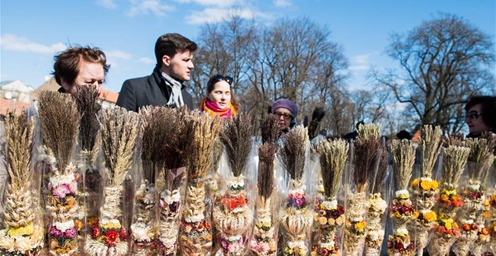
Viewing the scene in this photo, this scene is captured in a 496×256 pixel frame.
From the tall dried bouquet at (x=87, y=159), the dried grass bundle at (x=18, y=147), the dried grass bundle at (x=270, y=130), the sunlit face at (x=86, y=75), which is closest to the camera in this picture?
the dried grass bundle at (x=18, y=147)

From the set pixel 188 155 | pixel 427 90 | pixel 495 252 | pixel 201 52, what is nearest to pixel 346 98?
pixel 427 90

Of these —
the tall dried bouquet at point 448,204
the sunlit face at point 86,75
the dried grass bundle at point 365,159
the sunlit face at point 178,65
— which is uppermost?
the sunlit face at point 178,65

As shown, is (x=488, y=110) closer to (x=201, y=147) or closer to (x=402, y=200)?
(x=402, y=200)

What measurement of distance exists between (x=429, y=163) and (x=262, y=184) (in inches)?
61.6

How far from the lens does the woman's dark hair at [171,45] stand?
11.5 feet

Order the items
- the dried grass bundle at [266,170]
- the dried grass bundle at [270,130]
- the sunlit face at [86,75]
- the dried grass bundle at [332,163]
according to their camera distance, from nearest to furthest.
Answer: the dried grass bundle at [266,170]
the dried grass bundle at [332,163]
the dried grass bundle at [270,130]
the sunlit face at [86,75]

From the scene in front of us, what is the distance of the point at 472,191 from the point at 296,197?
6.06 ft

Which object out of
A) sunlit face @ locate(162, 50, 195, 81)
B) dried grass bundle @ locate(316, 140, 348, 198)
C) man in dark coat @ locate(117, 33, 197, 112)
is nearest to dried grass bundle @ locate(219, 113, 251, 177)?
dried grass bundle @ locate(316, 140, 348, 198)

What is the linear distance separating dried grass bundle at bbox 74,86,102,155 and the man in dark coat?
1.26 m

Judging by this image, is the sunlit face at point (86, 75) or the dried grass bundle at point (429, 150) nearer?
the sunlit face at point (86, 75)

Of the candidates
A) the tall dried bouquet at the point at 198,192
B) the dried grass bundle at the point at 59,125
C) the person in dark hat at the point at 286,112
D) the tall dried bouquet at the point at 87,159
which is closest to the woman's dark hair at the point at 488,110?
the person in dark hat at the point at 286,112

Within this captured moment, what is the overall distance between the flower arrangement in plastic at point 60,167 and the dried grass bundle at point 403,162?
2298 millimetres

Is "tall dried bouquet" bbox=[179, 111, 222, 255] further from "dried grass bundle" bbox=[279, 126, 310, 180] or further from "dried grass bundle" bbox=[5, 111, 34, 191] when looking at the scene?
"dried grass bundle" bbox=[5, 111, 34, 191]

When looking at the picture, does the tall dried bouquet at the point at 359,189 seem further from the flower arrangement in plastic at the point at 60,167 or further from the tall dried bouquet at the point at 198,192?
the flower arrangement in plastic at the point at 60,167
